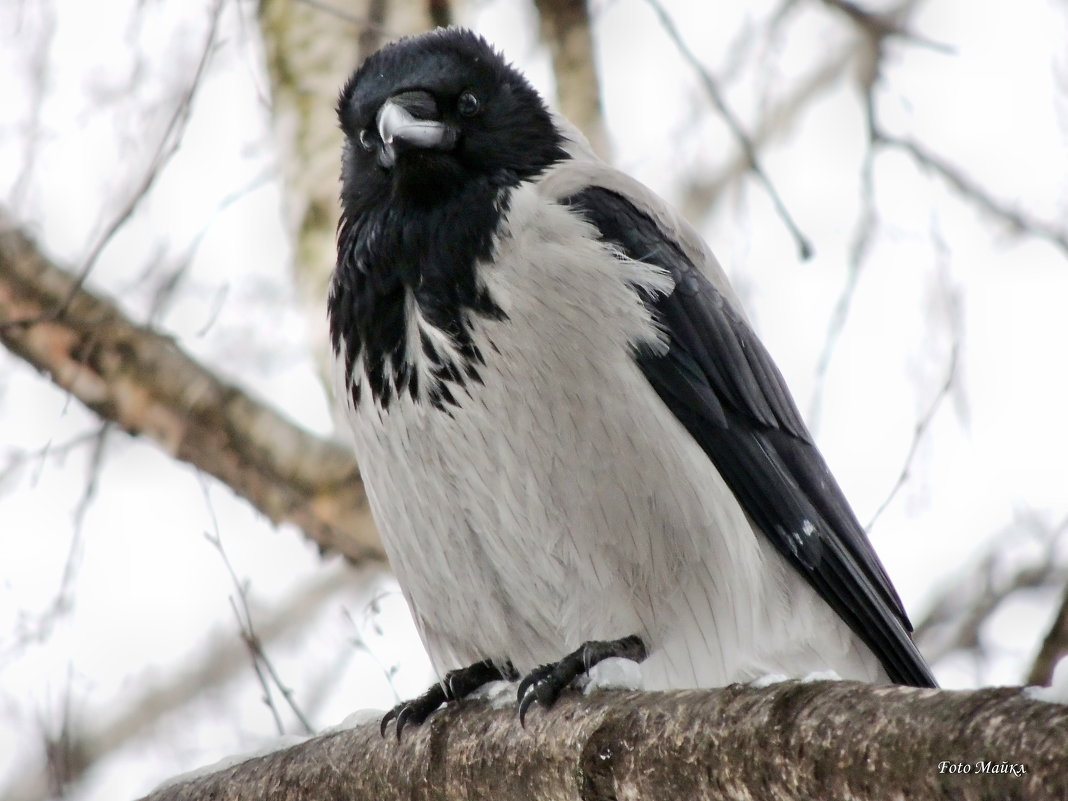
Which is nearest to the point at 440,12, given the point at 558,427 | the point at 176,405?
the point at 176,405

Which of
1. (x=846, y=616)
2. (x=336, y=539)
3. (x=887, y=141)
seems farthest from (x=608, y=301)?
(x=887, y=141)

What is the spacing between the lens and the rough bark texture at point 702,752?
5.66ft

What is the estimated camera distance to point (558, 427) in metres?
3.50

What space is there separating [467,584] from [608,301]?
92 cm

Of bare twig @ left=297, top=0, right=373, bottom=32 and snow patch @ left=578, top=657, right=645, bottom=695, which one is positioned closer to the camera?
snow patch @ left=578, top=657, right=645, bottom=695

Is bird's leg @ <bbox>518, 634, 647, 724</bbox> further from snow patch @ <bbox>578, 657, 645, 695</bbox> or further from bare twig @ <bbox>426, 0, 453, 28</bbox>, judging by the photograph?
bare twig @ <bbox>426, 0, 453, 28</bbox>

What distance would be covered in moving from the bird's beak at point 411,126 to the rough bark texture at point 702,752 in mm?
1740

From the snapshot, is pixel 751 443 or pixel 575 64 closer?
pixel 751 443

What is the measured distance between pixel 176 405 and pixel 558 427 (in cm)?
202

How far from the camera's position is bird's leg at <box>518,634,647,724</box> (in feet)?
9.40

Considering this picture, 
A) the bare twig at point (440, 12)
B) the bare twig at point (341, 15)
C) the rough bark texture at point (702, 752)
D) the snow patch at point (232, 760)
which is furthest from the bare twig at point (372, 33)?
the rough bark texture at point (702, 752)

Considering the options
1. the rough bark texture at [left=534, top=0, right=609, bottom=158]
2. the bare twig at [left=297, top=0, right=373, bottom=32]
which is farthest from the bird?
the rough bark texture at [left=534, top=0, right=609, bottom=158]

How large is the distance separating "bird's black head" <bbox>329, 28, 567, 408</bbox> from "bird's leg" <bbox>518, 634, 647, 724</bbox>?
81 cm

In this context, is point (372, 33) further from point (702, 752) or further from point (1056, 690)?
point (1056, 690)
